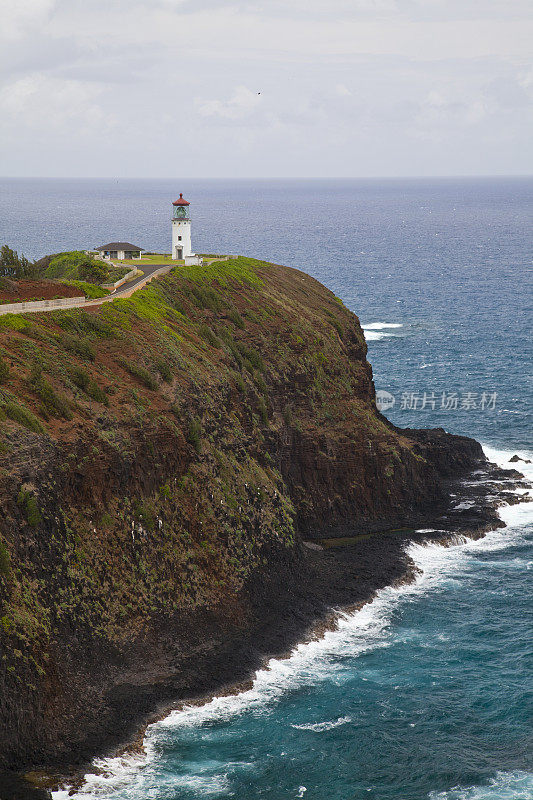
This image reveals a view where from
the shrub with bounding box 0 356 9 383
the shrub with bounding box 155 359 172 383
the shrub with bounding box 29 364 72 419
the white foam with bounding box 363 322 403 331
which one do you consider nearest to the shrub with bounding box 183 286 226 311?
the shrub with bounding box 155 359 172 383

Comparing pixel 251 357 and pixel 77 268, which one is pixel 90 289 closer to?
pixel 77 268

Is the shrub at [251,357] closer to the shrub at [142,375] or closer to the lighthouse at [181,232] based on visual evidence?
the shrub at [142,375]

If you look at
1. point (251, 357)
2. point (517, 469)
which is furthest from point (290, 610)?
point (517, 469)

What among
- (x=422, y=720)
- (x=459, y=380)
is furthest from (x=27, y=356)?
(x=459, y=380)

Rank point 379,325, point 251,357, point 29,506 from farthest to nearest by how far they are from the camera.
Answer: point 379,325, point 251,357, point 29,506

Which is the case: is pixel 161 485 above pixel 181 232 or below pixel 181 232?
below

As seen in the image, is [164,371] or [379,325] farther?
[379,325]

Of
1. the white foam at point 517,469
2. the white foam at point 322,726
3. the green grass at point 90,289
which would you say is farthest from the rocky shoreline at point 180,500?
the white foam at point 322,726
